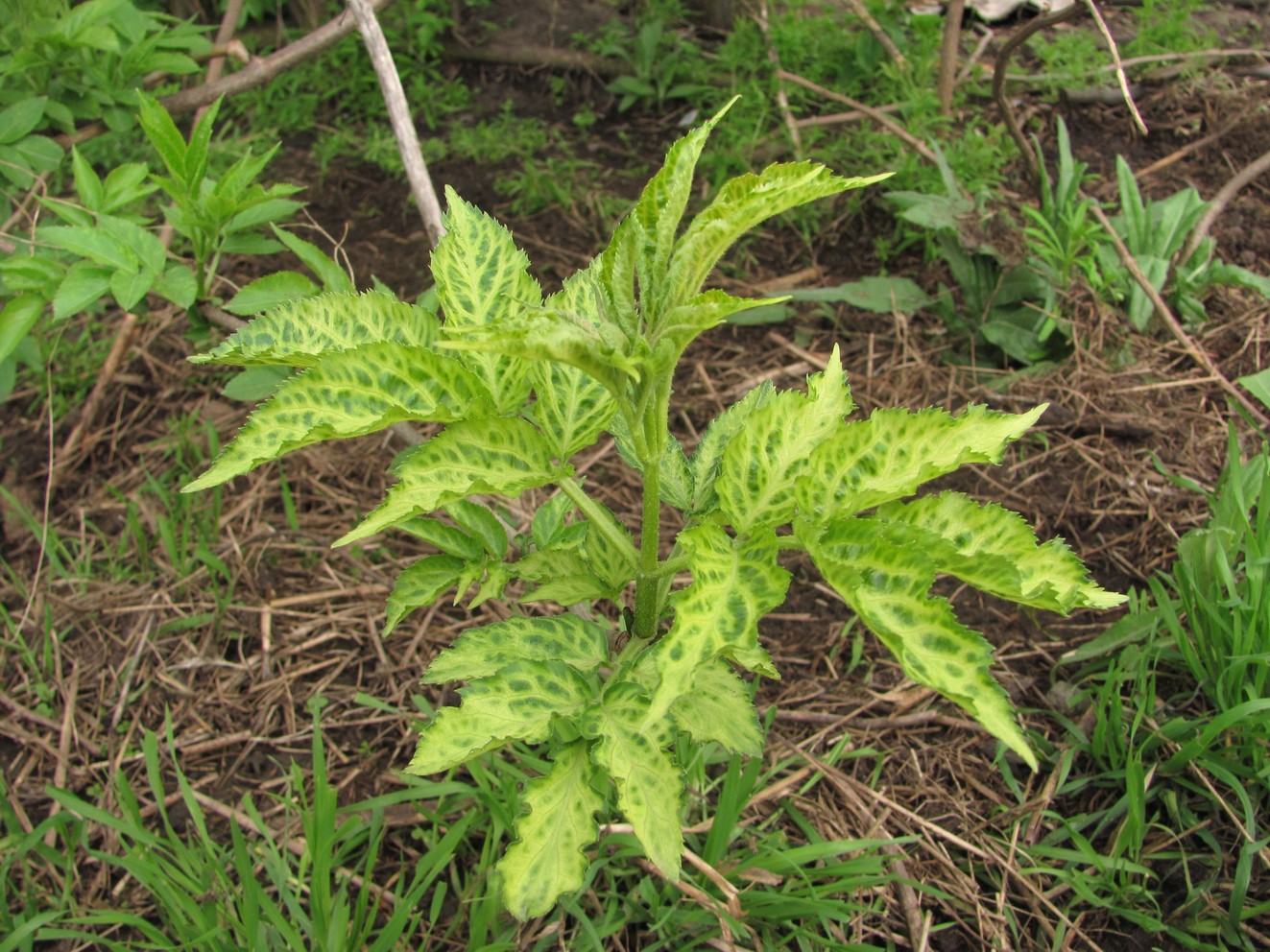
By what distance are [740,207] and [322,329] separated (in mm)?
522

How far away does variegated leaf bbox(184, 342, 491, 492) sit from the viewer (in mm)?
1042

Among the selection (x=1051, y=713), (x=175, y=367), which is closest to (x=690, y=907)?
(x=1051, y=713)

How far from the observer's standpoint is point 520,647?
1.29 metres

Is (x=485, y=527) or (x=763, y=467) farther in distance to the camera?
(x=485, y=527)

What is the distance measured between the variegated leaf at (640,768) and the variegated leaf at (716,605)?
0.17 m

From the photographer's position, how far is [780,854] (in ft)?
5.30

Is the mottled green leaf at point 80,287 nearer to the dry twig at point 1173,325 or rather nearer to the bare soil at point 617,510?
the bare soil at point 617,510

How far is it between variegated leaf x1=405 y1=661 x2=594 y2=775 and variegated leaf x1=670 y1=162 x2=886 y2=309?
1.66 ft

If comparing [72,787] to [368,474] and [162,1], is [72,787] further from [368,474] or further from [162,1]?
[162,1]

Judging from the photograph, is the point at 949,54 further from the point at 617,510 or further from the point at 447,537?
the point at 447,537

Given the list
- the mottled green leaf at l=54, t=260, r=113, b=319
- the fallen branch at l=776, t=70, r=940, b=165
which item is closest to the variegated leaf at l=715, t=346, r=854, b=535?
the mottled green leaf at l=54, t=260, r=113, b=319

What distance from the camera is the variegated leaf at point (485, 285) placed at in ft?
3.96

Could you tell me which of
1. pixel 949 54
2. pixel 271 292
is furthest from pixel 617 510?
pixel 949 54

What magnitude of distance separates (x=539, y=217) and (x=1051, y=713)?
2.08 metres
